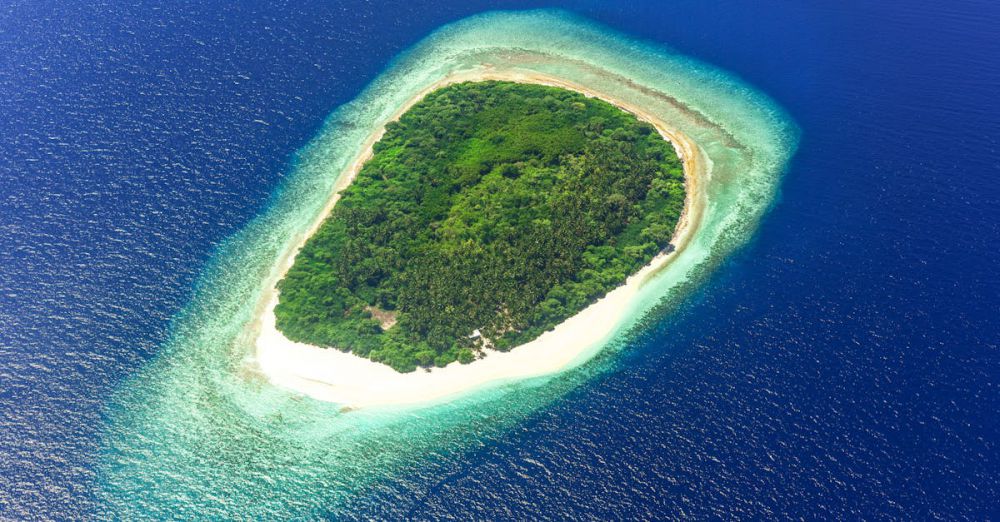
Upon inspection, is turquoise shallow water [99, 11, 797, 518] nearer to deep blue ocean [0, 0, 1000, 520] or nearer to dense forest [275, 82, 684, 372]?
deep blue ocean [0, 0, 1000, 520]

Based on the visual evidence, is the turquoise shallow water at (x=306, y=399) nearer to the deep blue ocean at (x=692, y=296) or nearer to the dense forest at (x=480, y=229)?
the deep blue ocean at (x=692, y=296)

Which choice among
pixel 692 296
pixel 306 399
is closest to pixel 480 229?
pixel 692 296

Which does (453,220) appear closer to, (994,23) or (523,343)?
(523,343)

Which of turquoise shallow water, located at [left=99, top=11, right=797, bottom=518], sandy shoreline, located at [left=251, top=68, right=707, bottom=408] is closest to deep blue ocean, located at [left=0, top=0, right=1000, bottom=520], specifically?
turquoise shallow water, located at [left=99, top=11, right=797, bottom=518]

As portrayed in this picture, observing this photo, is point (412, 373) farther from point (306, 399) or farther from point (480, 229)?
point (480, 229)

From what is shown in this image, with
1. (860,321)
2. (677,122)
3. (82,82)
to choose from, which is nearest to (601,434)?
(860,321)
